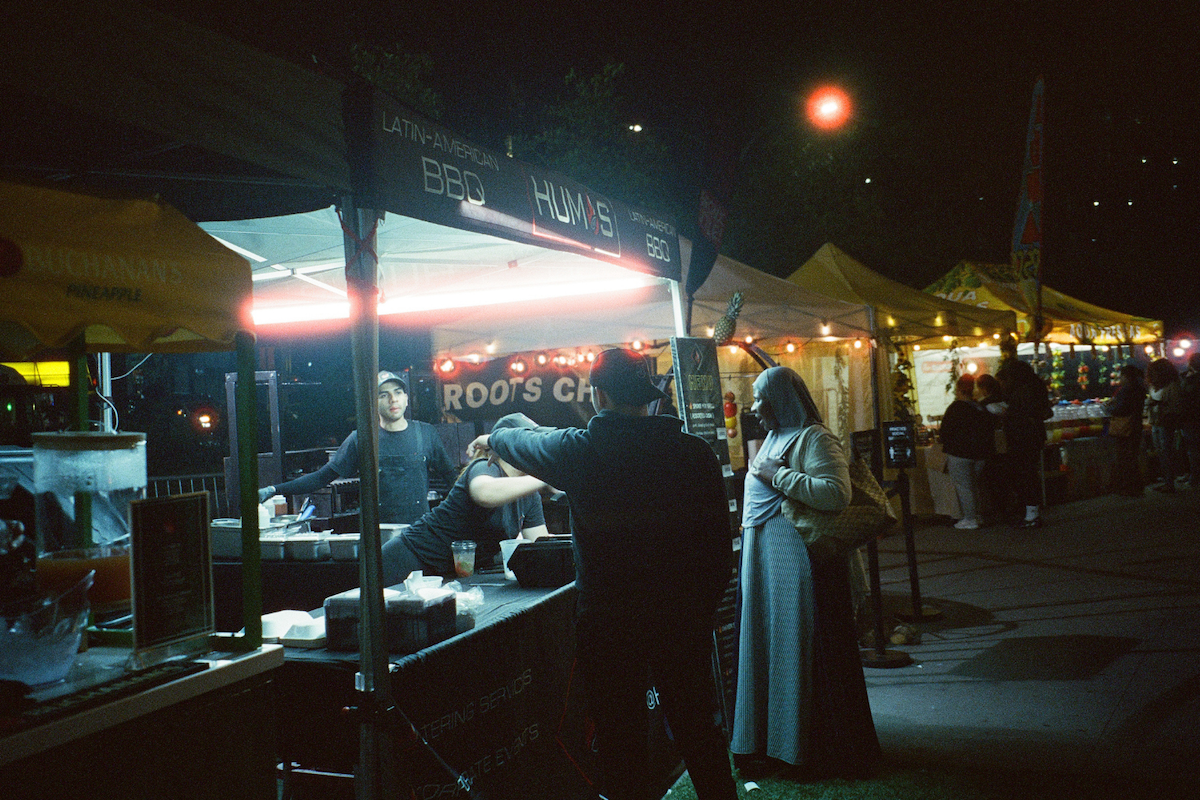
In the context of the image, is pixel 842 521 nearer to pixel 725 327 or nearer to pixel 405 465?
pixel 725 327

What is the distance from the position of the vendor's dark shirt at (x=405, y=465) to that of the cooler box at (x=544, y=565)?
199cm

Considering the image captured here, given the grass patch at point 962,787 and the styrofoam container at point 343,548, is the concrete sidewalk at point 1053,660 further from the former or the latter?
the styrofoam container at point 343,548

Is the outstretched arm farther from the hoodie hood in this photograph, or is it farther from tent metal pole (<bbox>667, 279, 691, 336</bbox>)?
tent metal pole (<bbox>667, 279, 691, 336</bbox>)

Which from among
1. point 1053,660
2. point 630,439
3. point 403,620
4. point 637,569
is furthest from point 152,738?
point 1053,660

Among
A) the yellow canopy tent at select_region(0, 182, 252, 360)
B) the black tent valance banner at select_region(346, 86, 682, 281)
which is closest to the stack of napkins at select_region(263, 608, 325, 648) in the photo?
the yellow canopy tent at select_region(0, 182, 252, 360)

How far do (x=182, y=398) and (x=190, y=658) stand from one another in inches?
492

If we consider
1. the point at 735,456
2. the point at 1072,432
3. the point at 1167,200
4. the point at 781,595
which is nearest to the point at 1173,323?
the point at 1167,200

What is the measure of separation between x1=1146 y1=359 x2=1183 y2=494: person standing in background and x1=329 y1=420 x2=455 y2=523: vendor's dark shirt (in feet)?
39.6

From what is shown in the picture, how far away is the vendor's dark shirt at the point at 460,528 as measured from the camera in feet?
13.8

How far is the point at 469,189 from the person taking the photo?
9.80 feet

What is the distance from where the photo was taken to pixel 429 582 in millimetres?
3221

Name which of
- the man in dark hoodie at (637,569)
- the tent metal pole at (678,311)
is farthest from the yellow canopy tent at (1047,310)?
the man in dark hoodie at (637,569)

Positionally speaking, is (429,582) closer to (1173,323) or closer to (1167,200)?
(1167,200)

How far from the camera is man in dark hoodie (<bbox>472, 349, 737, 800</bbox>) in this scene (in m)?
2.82
